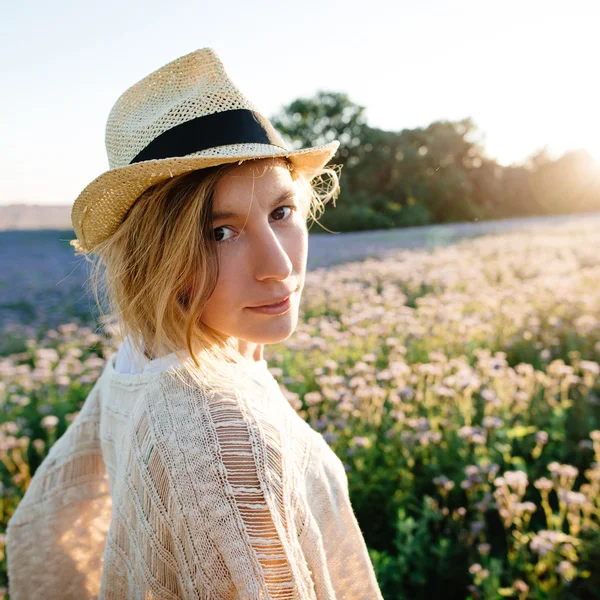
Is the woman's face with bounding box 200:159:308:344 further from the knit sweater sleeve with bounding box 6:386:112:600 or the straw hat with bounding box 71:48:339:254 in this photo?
the knit sweater sleeve with bounding box 6:386:112:600

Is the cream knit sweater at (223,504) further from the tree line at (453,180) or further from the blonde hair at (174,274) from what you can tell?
the tree line at (453,180)

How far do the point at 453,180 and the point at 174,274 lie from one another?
3302 centimetres

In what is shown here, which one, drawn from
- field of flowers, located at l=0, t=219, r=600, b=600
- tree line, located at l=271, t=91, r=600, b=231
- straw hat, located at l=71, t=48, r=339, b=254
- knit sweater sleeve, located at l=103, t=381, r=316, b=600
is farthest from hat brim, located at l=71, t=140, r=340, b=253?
tree line, located at l=271, t=91, r=600, b=231

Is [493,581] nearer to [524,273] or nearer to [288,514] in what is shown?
[288,514]

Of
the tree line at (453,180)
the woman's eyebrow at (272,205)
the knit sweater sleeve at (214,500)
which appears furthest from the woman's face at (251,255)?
the tree line at (453,180)

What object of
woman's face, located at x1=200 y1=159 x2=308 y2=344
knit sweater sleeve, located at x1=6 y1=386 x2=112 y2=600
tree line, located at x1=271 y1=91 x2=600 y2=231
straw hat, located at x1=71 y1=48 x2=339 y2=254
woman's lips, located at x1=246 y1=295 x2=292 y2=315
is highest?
tree line, located at x1=271 y1=91 x2=600 y2=231

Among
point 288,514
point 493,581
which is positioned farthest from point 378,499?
point 288,514

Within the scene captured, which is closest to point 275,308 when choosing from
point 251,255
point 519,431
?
point 251,255

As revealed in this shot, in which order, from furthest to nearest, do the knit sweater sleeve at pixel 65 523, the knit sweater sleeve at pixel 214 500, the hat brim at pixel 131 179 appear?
the knit sweater sleeve at pixel 65 523, the hat brim at pixel 131 179, the knit sweater sleeve at pixel 214 500

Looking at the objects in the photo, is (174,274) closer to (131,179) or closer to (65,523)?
(131,179)

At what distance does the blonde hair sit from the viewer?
1.21m

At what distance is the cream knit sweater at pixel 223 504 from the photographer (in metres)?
0.99

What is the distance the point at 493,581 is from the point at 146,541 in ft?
5.39

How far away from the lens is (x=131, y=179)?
1.24m
